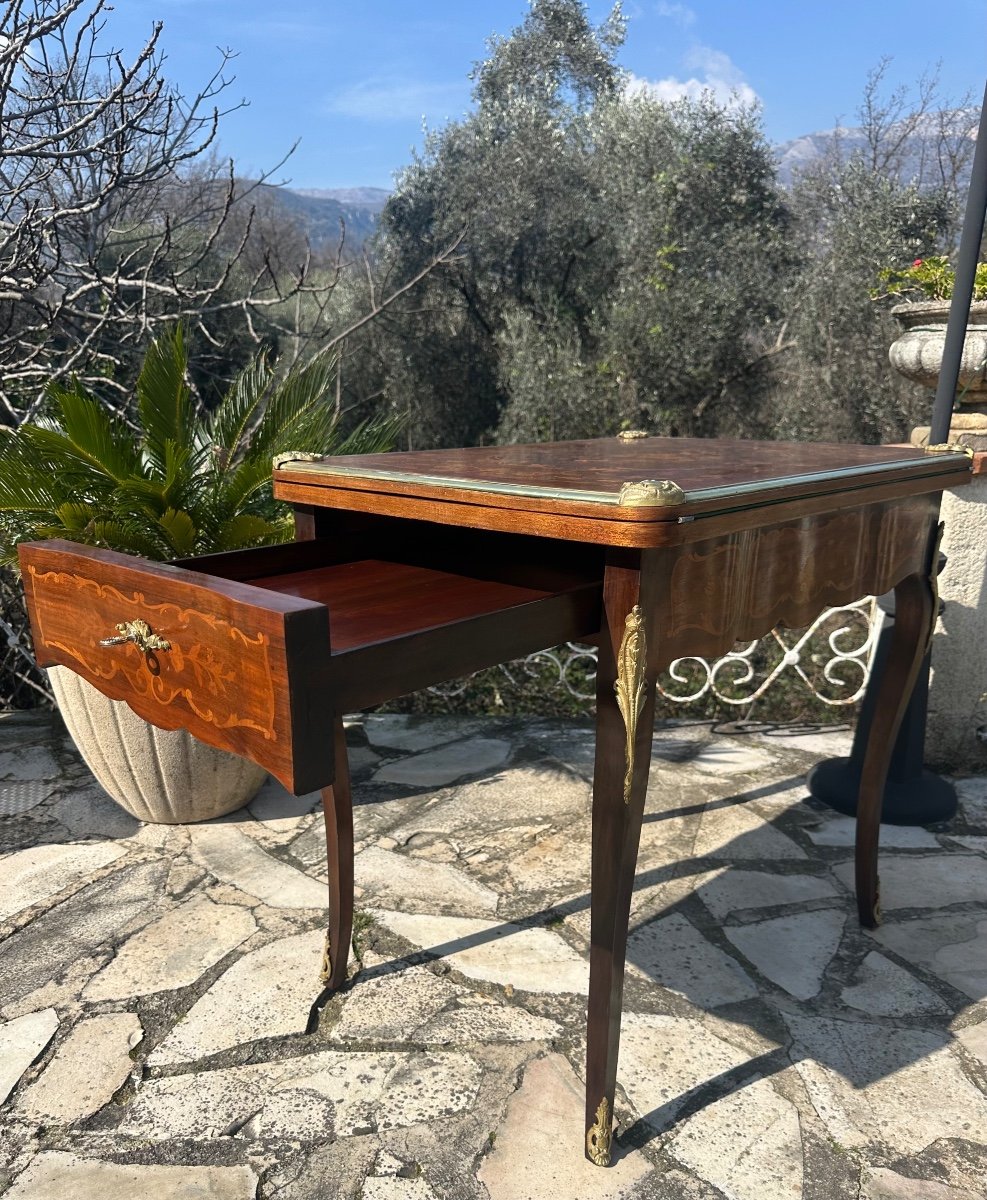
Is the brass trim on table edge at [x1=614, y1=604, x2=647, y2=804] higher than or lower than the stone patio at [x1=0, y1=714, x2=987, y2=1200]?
higher

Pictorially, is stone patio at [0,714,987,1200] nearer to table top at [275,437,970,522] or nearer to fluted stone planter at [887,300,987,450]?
table top at [275,437,970,522]

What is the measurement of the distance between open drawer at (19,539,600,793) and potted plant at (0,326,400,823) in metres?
1.16

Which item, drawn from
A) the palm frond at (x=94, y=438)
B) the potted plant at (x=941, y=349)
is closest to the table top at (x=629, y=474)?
the palm frond at (x=94, y=438)

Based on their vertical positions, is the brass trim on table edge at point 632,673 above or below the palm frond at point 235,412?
below

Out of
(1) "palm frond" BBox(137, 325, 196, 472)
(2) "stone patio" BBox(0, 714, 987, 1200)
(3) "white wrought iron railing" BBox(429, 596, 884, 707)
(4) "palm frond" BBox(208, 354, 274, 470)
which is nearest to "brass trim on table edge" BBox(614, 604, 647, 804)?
(2) "stone patio" BBox(0, 714, 987, 1200)

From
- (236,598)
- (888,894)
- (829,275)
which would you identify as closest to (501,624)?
(236,598)

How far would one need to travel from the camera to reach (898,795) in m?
2.97

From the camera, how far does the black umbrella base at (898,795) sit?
2934mm

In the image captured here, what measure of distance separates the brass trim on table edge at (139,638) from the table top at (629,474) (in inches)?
18.4

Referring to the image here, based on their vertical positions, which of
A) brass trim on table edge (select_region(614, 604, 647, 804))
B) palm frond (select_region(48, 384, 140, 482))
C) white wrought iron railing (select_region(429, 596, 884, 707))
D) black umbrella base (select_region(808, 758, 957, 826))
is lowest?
white wrought iron railing (select_region(429, 596, 884, 707))

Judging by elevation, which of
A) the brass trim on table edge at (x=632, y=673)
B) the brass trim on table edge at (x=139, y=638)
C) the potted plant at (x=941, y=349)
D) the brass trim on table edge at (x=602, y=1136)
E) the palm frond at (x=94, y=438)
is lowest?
Answer: the brass trim on table edge at (x=602, y=1136)

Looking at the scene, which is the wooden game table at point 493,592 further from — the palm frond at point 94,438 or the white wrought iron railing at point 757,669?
the white wrought iron railing at point 757,669

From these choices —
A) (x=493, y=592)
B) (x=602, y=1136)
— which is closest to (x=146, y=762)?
(x=493, y=592)

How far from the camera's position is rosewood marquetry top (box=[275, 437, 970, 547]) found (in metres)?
1.26
